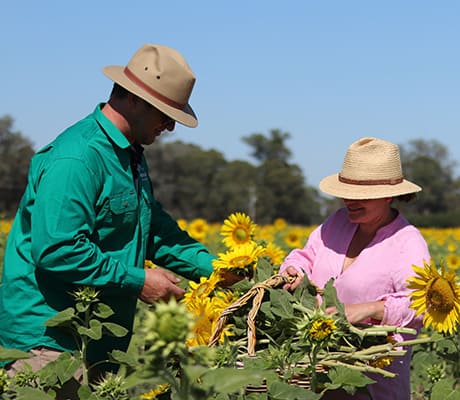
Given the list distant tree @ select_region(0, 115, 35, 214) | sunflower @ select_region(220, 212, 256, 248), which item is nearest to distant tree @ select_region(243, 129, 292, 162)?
distant tree @ select_region(0, 115, 35, 214)

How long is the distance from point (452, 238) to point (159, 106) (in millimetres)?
15548

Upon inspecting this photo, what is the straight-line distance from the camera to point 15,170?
134 ft

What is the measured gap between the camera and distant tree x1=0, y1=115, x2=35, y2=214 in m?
39.4

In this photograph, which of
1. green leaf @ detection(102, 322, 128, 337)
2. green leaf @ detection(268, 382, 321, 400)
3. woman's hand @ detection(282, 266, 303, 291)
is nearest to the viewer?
green leaf @ detection(268, 382, 321, 400)

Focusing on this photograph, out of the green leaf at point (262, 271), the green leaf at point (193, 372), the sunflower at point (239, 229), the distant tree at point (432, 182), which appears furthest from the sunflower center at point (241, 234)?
the distant tree at point (432, 182)

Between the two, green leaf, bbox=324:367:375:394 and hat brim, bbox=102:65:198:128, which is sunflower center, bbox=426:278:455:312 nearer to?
green leaf, bbox=324:367:375:394

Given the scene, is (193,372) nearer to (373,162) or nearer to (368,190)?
(368,190)

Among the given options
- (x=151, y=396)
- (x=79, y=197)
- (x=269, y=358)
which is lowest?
(x=151, y=396)

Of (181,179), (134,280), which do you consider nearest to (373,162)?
(134,280)

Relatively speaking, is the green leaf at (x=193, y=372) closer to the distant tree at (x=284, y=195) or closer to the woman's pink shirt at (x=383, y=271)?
the woman's pink shirt at (x=383, y=271)

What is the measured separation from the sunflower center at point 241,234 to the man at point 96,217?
60cm

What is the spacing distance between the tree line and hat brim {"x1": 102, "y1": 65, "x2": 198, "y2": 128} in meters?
35.6

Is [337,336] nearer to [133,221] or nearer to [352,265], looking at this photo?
[352,265]

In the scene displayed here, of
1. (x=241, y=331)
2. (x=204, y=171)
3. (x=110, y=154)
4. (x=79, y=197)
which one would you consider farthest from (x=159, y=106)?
(x=204, y=171)
